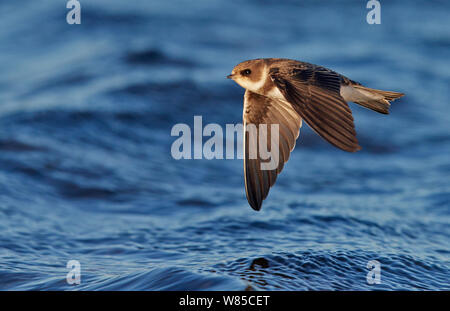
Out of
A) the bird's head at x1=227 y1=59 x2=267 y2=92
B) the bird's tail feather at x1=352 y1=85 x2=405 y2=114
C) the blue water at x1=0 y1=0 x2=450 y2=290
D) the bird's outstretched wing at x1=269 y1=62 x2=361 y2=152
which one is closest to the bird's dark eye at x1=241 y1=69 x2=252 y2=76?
the bird's head at x1=227 y1=59 x2=267 y2=92

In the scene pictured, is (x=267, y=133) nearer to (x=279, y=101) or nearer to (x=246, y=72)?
(x=279, y=101)

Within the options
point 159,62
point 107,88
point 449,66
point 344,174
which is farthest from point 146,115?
point 449,66

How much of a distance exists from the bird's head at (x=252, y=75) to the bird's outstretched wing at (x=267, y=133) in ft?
0.68

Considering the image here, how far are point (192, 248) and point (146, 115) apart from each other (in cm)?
435

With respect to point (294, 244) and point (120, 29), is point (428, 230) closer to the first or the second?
point (294, 244)

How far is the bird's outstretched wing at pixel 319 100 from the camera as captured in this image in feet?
13.4

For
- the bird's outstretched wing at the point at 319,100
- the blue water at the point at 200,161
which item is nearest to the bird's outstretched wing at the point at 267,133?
the bird's outstretched wing at the point at 319,100

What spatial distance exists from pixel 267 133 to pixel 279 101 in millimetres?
286

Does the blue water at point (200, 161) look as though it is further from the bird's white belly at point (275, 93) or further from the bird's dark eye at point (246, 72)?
the bird's dark eye at point (246, 72)

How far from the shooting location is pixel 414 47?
1301 cm

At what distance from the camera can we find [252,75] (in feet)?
16.8

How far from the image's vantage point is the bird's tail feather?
5133mm

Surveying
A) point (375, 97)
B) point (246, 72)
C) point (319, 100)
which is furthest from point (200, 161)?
point (319, 100)

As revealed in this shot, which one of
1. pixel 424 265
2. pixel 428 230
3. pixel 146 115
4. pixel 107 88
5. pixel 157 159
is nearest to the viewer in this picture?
pixel 424 265
